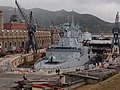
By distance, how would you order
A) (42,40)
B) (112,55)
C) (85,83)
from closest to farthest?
1. (85,83)
2. (112,55)
3. (42,40)

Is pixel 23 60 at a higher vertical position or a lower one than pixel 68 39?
lower

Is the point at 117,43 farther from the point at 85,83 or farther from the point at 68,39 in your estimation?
the point at 85,83

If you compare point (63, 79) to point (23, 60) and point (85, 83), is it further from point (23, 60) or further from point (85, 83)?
point (23, 60)

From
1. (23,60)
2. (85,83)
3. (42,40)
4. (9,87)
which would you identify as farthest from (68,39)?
(42,40)

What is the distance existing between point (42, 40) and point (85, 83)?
74.5 m

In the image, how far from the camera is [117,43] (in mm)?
89312

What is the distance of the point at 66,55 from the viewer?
5478 cm

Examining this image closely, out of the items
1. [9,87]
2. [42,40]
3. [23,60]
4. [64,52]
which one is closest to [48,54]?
[64,52]

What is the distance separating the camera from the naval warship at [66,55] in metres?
51.7

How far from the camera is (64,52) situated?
55.6 m

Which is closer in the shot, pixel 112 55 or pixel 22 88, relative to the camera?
pixel 22 88

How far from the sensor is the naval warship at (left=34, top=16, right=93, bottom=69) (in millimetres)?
51662

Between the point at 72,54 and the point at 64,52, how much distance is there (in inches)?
57.6

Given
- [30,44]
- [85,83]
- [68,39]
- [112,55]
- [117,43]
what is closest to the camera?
[85,83]
